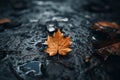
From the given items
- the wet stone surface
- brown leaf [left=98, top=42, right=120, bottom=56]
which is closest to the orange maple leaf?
the wet stone surface

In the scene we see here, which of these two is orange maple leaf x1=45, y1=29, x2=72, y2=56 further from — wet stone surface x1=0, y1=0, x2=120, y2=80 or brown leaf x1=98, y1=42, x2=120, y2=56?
brown leaf x1=98, y1=42, x2=120, y2=56

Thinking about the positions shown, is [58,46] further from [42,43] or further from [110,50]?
[110,50]

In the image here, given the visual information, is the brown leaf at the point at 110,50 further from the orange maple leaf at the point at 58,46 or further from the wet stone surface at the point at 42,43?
the orange maple leaf at the point at 58,46

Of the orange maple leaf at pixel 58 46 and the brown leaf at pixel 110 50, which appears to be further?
the brown leaf at pixel 110 50

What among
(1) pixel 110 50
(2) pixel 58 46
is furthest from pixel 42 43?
(1) pixel 110 50

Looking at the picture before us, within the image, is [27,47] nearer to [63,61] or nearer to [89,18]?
[63,61]

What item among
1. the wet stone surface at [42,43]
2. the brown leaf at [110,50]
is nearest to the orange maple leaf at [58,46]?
the wet stone surface at [42,43]

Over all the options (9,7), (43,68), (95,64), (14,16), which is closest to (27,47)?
(43,68)

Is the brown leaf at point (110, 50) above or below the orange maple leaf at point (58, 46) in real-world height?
below

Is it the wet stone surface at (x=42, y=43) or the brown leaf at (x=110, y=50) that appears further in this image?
the brown leaf at (x=110, y=50)
